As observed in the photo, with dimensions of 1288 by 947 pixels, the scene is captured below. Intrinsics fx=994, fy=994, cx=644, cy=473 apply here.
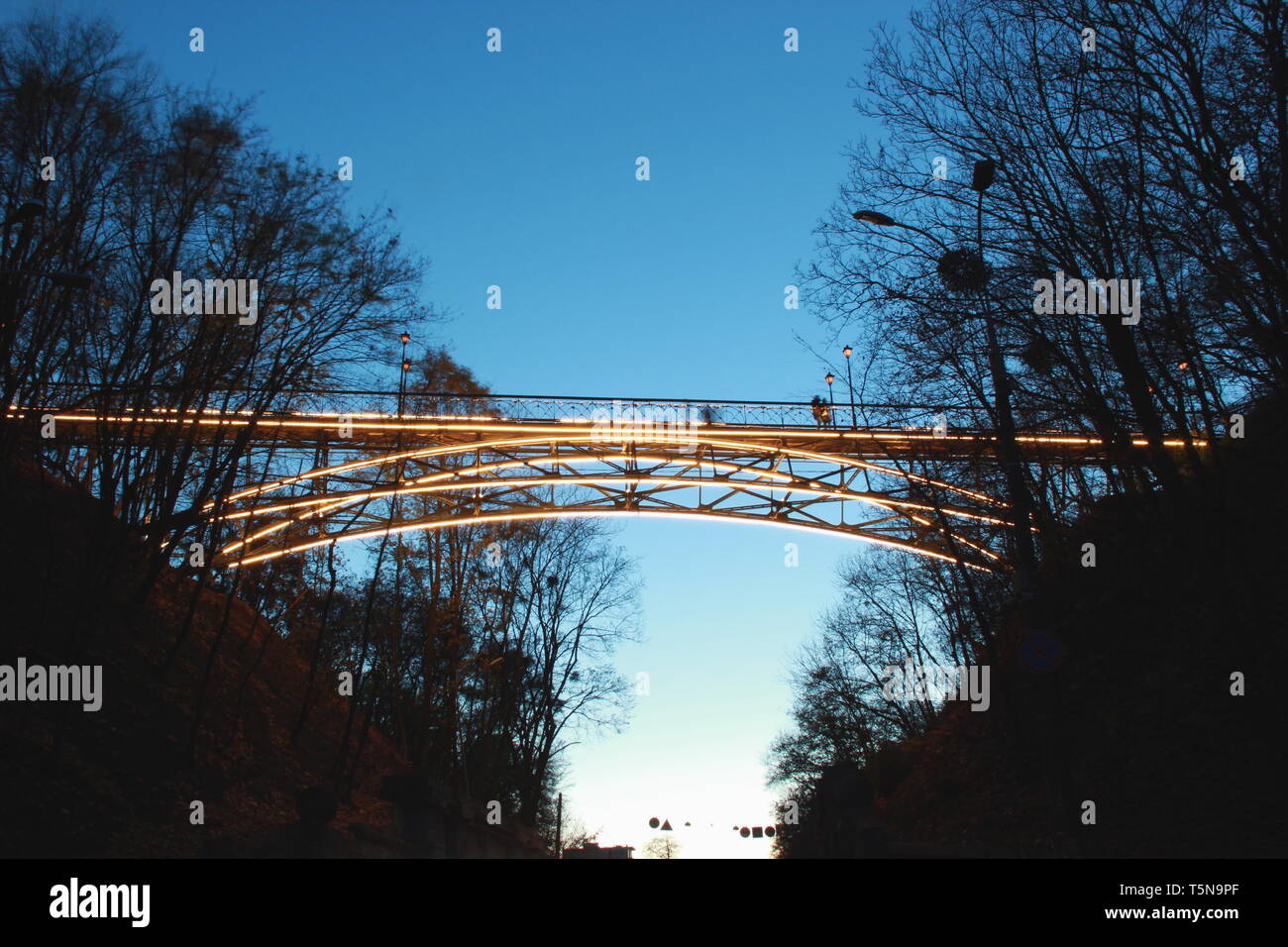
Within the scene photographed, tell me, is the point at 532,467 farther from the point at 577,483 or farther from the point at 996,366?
the point at 996,366

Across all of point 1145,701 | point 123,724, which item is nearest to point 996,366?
point 1145,701

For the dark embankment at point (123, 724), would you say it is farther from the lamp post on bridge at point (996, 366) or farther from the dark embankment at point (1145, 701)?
the lamp post on bridge at point (996, 366)

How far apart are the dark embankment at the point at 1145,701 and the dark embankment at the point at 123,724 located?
8791mm

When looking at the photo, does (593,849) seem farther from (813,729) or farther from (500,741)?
(813,729)

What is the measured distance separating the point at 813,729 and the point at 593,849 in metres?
22.3

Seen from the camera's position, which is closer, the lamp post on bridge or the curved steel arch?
the lamp post on bridge

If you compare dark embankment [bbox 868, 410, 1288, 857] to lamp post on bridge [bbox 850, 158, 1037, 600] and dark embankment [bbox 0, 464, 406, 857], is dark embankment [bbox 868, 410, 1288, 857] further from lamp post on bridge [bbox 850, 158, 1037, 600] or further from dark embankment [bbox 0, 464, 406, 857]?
dark embankment [bbox 0, 464, 406, 857]

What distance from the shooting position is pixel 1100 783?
38.5 ft

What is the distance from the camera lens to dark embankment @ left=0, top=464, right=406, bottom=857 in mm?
11602

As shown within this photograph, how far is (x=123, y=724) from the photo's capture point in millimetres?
14070

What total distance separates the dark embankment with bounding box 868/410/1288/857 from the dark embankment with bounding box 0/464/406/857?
28.8 ft

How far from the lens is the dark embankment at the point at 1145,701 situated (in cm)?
1017

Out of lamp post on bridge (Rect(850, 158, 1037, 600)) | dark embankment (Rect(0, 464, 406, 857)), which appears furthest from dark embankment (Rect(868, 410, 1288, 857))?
dark embankment (Rect(0, 464, 406, 857))
